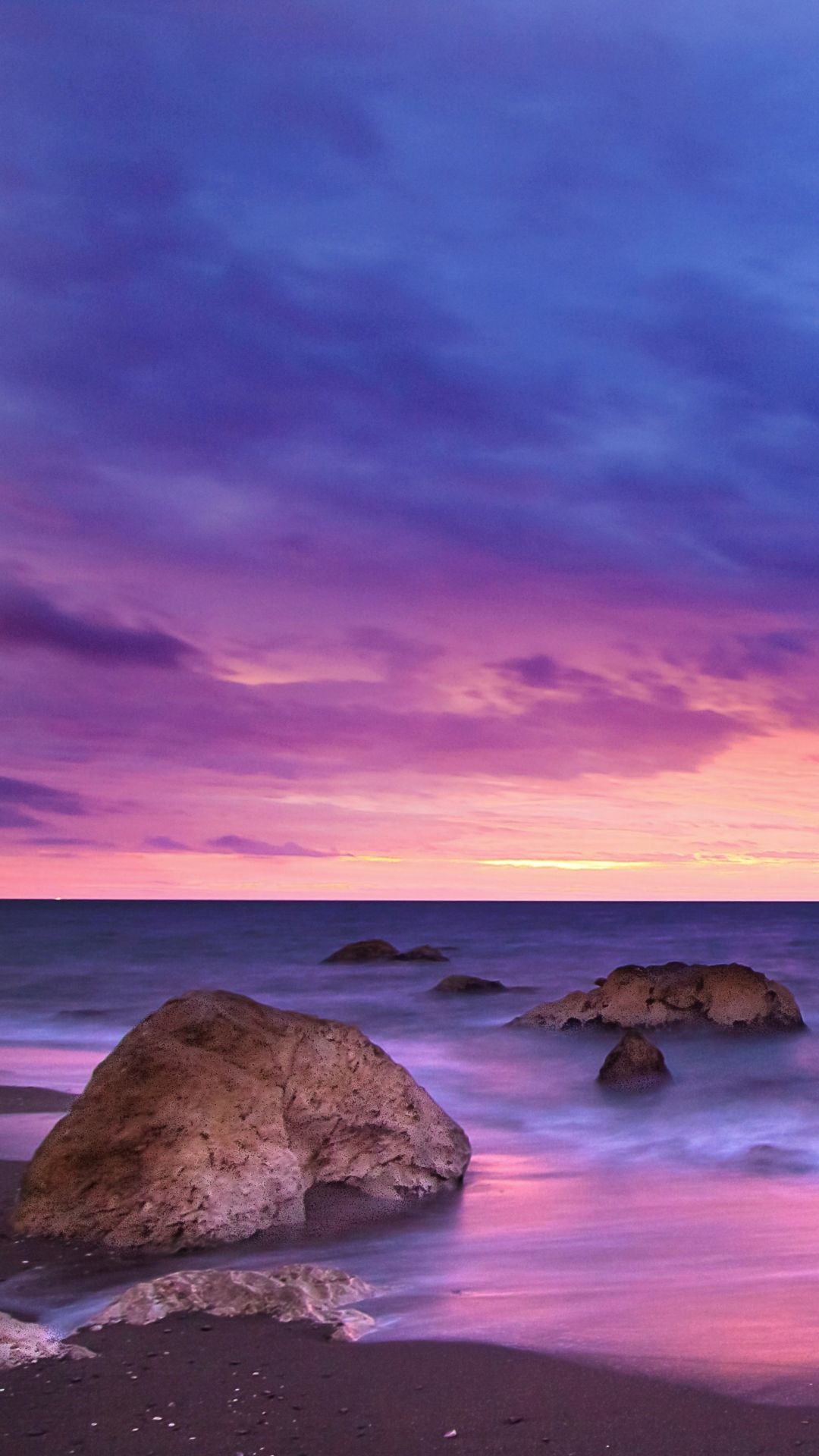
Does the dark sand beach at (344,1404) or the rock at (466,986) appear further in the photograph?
the rock at (466,986)

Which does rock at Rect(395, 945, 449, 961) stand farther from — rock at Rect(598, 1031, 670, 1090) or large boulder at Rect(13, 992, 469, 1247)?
large boulder at Rect(13, 992, 469, 1247)

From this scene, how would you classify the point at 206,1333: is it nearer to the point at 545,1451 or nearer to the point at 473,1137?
the point at 545,1451

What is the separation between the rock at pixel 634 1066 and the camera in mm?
16594

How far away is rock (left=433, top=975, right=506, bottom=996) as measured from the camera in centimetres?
3278

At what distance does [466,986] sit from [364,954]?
616 inches

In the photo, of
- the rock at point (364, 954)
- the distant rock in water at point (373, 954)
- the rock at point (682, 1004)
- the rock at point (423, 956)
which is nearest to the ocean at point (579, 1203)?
the rock at point (682, 1004)

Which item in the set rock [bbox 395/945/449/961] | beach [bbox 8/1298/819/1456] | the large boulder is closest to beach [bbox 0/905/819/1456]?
beach [bbox 8/1298/819/1456]

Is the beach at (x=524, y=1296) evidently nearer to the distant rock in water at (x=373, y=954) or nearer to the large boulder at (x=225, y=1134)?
the large boulder at (x=225, y=1134)

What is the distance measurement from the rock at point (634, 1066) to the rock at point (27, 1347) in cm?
1140

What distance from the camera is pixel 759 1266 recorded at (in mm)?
7918

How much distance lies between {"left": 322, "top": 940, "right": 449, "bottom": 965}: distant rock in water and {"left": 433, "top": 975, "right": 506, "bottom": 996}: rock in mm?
13074

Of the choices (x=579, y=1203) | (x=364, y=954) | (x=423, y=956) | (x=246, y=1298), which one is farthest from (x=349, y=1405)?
(x=364, y=954)

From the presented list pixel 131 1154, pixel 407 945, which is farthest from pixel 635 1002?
pixel 407 945

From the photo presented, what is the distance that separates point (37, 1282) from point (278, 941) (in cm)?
6457
